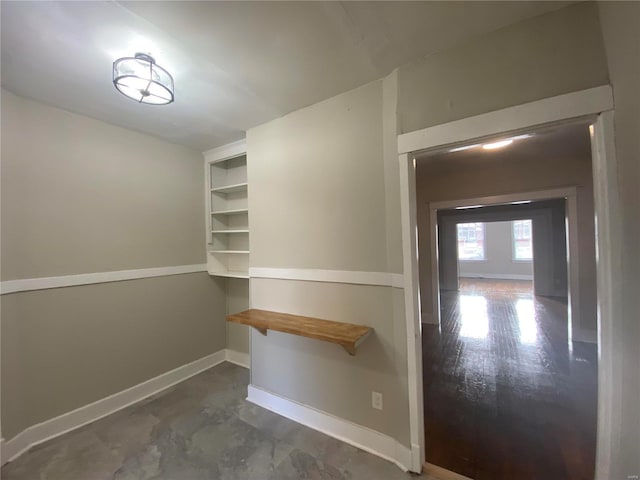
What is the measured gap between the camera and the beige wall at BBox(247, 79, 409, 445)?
64.5 inches

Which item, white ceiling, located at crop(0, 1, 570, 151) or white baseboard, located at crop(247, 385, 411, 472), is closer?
white ceiling, located at crop(0, 1, 570, 151)

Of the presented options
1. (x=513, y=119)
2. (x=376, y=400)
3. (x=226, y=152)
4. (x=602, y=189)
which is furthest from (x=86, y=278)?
(x=602, y=189)

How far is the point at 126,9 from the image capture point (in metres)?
1.13

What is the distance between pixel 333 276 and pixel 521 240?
9.86 meters

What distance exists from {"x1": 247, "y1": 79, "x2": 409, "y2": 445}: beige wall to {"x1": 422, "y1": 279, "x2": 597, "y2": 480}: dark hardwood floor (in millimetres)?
587

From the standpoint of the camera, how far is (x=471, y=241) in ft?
32.5

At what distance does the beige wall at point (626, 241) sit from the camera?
974mm

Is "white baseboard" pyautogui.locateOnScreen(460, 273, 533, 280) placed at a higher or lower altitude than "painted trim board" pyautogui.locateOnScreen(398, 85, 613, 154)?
lower

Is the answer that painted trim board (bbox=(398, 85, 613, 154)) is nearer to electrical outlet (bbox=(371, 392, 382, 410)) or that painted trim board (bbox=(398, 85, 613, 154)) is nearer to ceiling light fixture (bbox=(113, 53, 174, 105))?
ceiling light fixture (bbox=(113, 53, 174, 105))

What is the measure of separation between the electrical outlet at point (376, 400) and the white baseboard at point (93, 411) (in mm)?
2065

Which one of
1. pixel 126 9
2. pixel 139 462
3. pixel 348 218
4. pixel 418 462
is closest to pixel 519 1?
pixel 348 218

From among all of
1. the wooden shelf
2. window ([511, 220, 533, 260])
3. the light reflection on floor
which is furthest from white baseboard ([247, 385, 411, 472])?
window ([511, 220, 533, 260])

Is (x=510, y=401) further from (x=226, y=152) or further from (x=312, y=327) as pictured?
(x=226, y=152)

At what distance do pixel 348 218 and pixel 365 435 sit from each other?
149 centimetres
